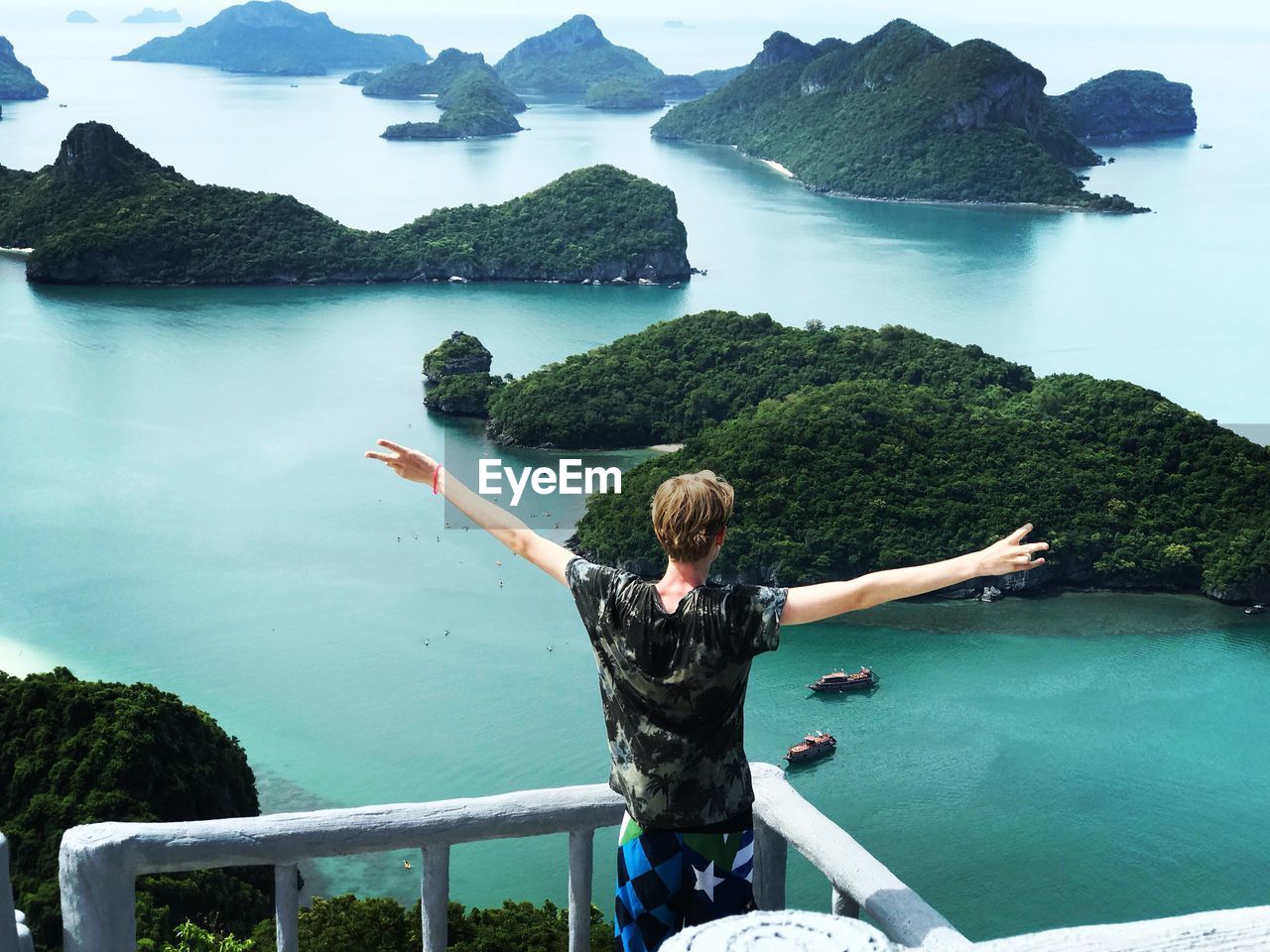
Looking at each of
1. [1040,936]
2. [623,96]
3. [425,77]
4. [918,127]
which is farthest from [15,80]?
[1040,936]

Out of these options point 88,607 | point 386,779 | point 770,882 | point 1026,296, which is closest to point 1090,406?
point 386,779

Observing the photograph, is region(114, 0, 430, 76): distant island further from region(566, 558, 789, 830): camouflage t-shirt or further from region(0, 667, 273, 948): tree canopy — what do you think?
region(566, 558, 789, 830): camouflage t-shirt

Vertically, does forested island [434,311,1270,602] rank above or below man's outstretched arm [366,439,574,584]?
below

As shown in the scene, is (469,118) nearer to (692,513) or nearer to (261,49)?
(261,49)

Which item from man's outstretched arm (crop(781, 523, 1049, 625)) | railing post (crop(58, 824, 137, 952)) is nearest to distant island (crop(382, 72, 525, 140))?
railing post (crop(58, 824, 137, 952))

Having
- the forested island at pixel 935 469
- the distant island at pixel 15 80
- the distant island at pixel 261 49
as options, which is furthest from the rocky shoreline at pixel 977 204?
the distant island at pixel 261 49
